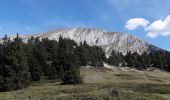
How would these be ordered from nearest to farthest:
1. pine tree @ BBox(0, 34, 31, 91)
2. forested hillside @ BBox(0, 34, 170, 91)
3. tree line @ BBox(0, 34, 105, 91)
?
pine tree @ BBox(0, 34, 31, 91)
tree line @ BBox(0, 34, 105, 91)
forested hillside @ BBox(0, 34, 170, 91)

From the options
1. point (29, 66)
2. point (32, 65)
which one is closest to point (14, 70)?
point (32, 65)

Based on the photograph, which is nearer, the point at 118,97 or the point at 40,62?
the point at 118,97

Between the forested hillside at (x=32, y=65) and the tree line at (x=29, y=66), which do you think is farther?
the forested hillside at (x=32, y=65)

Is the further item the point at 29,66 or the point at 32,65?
the point at 29,66

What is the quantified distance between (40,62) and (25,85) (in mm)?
28805

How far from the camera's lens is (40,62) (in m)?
107

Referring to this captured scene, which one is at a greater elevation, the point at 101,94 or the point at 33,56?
the point at 33,56

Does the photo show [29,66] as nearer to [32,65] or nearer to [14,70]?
[32,65]

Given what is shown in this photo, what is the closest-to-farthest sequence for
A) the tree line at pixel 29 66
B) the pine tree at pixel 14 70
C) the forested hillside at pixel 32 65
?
the pine tree at pixel 14 70, the tree line at pixel 29 66, the forested hillside at pixel 32 65

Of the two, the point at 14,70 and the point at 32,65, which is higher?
the point at 32,65

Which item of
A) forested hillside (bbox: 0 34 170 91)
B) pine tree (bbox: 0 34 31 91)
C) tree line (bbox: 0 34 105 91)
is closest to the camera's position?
pine tree (bbox: 0 34 31 91)

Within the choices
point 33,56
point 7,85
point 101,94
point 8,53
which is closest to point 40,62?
point 33,56

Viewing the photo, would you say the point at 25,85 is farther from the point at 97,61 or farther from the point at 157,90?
the point at 97,61

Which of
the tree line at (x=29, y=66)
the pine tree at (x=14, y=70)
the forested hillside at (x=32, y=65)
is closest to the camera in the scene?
the pine tree at (x=14, y=70)
